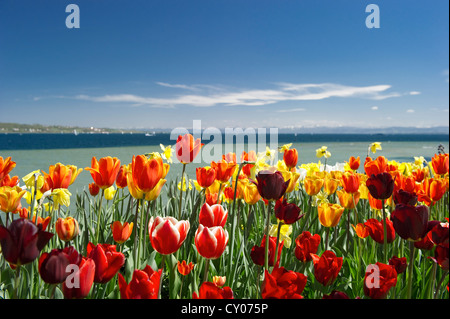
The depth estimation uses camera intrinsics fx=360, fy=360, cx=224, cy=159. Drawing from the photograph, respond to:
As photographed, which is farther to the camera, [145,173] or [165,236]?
[145,173]

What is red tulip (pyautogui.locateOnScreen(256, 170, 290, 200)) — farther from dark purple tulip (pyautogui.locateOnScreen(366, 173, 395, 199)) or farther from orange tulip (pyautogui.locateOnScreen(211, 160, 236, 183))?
orange tulip (pyautogui.locateOnScreen(211, 160, 236, 183))

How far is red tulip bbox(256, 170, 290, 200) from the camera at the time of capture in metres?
0.88

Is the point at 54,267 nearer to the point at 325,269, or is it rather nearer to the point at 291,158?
the point at 325,269

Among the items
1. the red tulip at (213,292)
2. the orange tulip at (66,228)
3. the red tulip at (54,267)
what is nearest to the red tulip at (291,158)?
the orange tulip at (66,228)

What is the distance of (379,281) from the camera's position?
726 mm

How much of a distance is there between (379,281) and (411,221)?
0.15 m

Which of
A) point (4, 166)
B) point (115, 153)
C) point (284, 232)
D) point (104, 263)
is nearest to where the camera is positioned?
point (104, 263)

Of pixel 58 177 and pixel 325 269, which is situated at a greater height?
pixel 58 177

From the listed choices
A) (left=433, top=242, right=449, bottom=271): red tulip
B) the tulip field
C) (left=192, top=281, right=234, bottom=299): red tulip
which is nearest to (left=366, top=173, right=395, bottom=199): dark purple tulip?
the tulip field

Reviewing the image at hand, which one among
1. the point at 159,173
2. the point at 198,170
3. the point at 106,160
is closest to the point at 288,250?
the point at 198,170

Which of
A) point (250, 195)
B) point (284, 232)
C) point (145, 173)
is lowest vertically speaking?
point (284, 232)

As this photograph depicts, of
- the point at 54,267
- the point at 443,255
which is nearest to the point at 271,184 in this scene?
the point at 443,255

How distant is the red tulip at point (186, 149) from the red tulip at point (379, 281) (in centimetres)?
77
